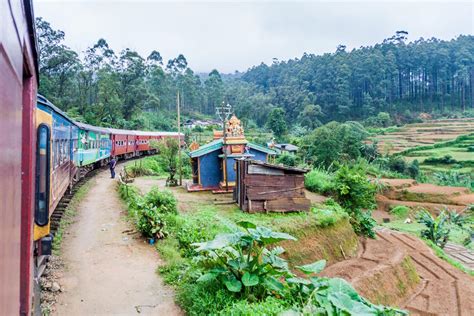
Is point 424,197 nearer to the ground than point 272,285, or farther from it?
nearer to the ground

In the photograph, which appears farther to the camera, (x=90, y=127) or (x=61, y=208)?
(x=90, y=127)

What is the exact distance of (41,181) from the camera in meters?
4.41

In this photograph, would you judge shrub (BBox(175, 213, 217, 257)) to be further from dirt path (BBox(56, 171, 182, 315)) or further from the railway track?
the railway track

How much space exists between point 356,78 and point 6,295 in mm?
75842

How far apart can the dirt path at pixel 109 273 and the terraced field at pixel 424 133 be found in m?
39.7

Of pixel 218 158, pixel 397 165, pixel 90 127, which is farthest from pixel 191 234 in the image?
pixel 397 165

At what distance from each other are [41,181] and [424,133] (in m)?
59.4

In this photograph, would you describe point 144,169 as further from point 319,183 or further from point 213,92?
point 213,92

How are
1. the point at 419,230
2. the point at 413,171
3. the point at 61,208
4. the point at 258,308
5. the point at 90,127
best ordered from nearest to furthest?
1. the point at 258,308
2. the point at 61,208
3. the point at 90,127
4. the point at 419,230
5. the point at 413,171

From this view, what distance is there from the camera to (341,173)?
14.7 meters

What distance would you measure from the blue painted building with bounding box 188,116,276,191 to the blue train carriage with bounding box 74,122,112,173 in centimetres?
448

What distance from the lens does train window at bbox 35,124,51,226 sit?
431 cm

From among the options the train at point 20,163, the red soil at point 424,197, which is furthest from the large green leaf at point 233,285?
the red soil at point 424,197

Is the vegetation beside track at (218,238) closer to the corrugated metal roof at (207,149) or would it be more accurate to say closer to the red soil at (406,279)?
the red soil at (406,279)
